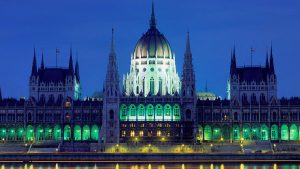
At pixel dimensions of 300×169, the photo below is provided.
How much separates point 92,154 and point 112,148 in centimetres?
1515

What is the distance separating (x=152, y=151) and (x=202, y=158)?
16.2 metres

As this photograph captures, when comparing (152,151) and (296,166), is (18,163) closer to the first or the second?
(152,151)

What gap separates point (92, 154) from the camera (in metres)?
178

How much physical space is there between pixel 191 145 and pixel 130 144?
11648 mm

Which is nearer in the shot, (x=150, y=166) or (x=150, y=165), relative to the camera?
(x=150, y=166)

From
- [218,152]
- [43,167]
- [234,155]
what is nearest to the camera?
[43,167]

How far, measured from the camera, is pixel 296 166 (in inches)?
6496

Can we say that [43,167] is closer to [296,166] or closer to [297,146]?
[296,166]

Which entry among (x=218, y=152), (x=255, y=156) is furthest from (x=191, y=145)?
(x=255, y=156)

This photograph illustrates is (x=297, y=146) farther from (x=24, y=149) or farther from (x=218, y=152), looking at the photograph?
(x=24, y=149)

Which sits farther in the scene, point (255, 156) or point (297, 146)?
point (297, 146)

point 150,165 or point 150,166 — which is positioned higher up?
point 150,165

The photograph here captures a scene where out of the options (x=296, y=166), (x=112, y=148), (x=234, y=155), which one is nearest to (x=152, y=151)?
(x=112, y=148)

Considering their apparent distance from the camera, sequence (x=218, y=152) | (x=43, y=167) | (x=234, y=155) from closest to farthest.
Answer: (x=43, y=167) < (x=234, y=155) < (x=218, y=152)
